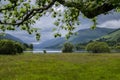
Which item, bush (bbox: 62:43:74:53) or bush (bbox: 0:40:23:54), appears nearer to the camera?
bush (bbox: 0:40:23:54)

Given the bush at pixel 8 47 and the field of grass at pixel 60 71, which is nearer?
the field of grass at pixel 60 71

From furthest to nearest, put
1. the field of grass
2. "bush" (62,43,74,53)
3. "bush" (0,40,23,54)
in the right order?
1. "bush" (62,43,74,53)
2. "bush" (0,40,23,54)
3. the field of grass

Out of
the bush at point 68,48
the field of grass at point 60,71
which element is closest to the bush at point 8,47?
the field of grass at point 60,71

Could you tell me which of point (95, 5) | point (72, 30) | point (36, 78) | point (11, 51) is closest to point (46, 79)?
point (36, 78)

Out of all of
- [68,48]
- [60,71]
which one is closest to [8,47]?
[60,71]

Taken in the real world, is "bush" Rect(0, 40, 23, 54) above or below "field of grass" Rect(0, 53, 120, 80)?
above

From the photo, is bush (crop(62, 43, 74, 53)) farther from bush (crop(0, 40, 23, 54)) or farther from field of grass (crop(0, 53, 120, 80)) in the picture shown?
field of grass (crop(0, 53, 120, 80))

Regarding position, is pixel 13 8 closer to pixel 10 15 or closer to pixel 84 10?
pixel 10 15

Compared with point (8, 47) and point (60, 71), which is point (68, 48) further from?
point (60, 71)

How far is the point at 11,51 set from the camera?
359 feet

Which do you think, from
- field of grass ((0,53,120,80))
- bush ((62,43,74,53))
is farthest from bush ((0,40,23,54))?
bush ((62,43,74,53))

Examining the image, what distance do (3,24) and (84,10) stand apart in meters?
4.42

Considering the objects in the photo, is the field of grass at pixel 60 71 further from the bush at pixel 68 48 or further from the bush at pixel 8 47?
the bush at pixel 68 48

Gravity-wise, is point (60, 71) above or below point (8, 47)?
below
